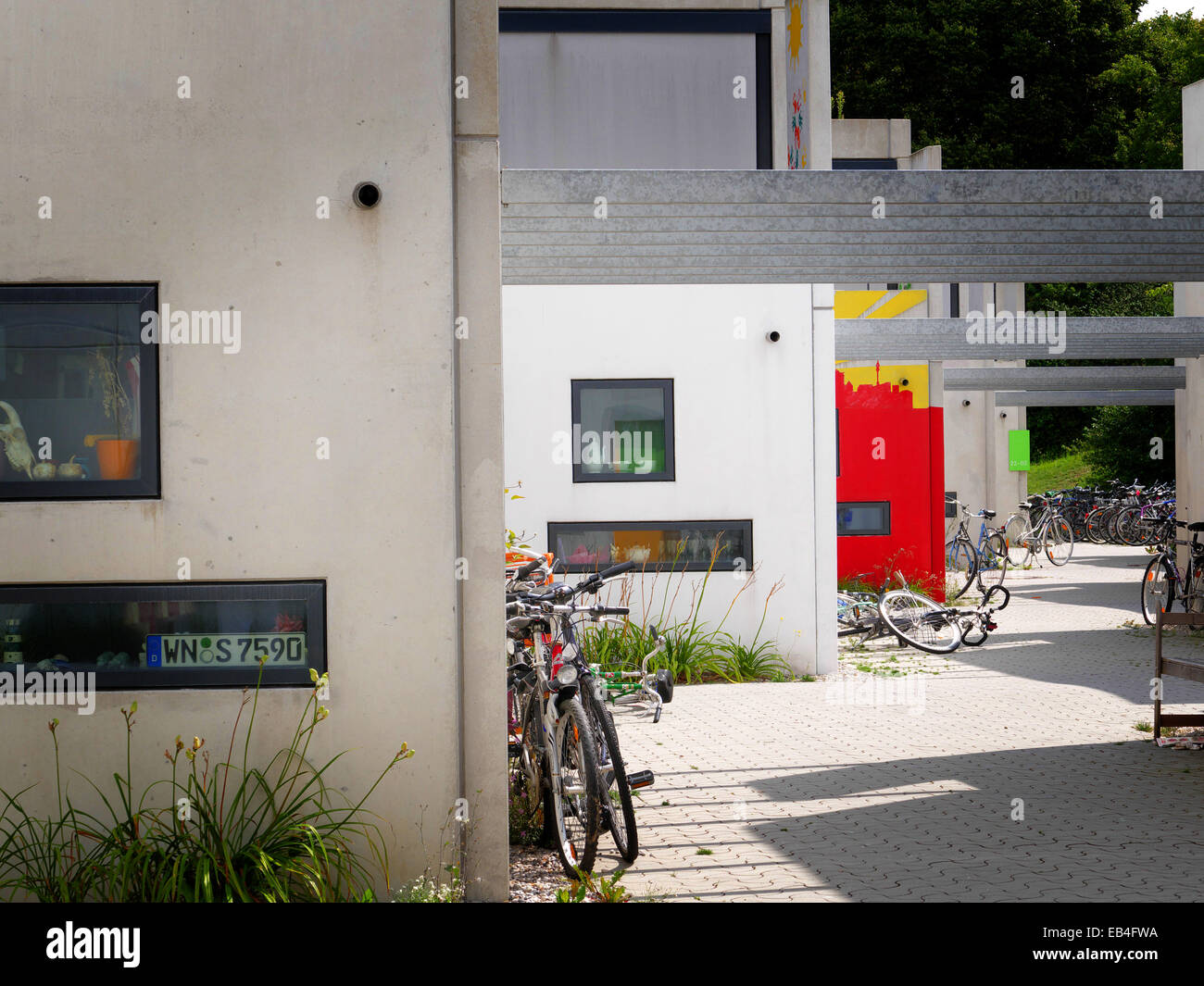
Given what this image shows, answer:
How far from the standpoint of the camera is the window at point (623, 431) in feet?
37.2

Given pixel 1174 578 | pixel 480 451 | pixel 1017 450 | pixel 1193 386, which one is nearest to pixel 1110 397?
pixel 1017 450

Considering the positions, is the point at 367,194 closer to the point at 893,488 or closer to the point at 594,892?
the point at 594,892

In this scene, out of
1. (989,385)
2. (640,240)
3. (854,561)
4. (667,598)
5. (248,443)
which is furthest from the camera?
(989,385)

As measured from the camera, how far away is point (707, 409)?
37.1 feet

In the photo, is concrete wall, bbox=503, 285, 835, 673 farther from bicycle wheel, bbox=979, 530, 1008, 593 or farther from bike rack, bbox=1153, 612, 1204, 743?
bicycle wheel, bbox=979, 530, 1008, 593

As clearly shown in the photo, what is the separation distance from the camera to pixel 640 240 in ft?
21.6

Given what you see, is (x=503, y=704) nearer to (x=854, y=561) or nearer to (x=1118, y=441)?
(x=854, y=561)

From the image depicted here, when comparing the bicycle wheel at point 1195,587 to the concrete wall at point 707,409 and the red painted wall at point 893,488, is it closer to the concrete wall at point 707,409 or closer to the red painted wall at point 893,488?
the red painted wall at point 893,488

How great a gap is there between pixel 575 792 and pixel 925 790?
2.62m

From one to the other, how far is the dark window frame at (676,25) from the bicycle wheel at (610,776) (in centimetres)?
792

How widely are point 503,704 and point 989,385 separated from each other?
55.0 ft

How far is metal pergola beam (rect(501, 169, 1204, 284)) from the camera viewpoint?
6.02m

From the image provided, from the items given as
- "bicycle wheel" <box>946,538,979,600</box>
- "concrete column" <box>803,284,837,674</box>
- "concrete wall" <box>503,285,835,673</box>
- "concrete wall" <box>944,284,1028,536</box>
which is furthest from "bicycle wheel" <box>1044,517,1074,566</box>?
"concrete wall" <box>503,285,835,673</box>
